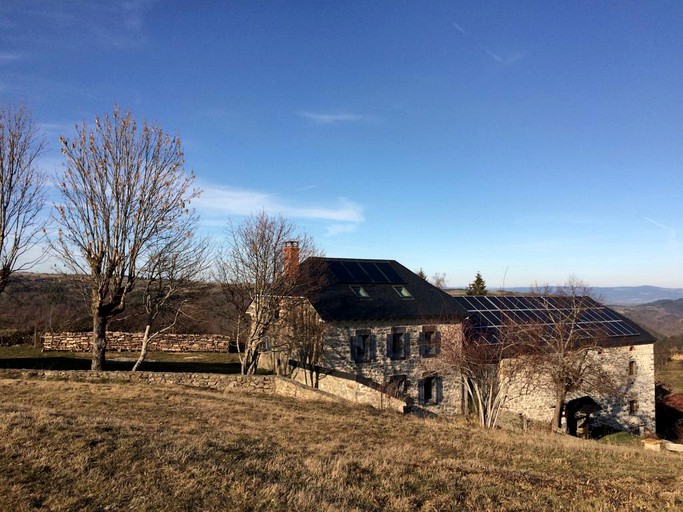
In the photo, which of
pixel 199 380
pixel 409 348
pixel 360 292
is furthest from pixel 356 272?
pixel 199 380

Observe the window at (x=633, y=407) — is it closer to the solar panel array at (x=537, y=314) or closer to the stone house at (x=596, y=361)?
the stone house at (x=596, y=361)

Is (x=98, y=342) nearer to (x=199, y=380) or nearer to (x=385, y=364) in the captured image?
(x=199, y=380)

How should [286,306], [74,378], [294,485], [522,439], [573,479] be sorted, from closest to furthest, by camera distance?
1. [294,485]
2. [573,479]
3. [522,439]
4. [74,378]
5. [286,306]

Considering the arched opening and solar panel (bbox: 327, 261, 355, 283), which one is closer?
the arched opening

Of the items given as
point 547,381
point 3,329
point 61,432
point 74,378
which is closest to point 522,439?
point 61,432

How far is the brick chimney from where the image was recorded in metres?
22.8

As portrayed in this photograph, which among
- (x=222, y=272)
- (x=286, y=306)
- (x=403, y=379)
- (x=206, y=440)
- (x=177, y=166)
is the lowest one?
(x=403, y=379)

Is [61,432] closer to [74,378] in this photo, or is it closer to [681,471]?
[74,378]

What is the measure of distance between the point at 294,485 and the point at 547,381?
835 inches

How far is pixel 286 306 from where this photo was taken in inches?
918

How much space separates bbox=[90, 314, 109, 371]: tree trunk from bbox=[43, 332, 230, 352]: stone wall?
10.7 metres

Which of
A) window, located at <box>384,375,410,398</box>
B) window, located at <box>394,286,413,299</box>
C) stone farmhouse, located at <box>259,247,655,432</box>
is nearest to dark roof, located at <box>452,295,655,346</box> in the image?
stone farmhouse, located at <box>259,247,655,432</box>

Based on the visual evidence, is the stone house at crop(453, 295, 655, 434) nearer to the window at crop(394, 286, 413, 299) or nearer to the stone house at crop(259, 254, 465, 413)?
the stone house at crop(259, 254, 465, 413)

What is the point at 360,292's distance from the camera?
25.5m
